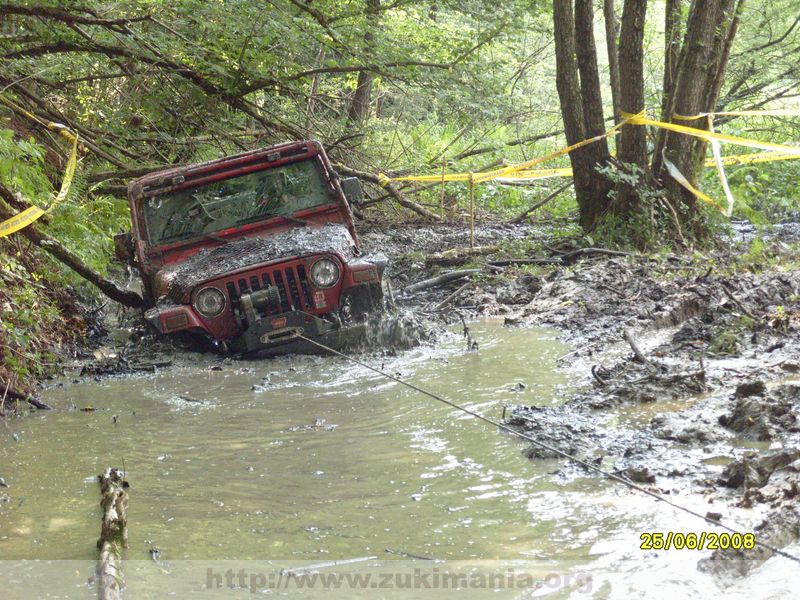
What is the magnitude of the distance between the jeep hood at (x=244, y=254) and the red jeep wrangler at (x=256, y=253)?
1 centimetres

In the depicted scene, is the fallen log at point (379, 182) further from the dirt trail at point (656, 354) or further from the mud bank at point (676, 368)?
the mud bank at point (676, 368)

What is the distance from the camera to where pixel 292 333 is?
6.95 meters

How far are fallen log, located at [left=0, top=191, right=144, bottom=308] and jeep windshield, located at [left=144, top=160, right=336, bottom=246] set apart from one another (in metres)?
0.70

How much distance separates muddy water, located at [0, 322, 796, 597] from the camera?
3227 mm

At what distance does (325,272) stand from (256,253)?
0.62 meters

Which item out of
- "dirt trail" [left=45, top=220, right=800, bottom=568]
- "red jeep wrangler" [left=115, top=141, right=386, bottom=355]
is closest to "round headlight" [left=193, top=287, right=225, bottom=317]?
"red jeep wrangler" [left=115, top=141, right=386, bottom=355]

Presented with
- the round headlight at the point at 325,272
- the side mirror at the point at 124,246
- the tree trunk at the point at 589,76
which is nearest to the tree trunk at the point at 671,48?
the tree trunk at the point at 589,76

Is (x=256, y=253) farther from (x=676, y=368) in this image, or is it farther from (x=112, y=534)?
(x=112, y=534)

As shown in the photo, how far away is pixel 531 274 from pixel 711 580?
7.96 meters

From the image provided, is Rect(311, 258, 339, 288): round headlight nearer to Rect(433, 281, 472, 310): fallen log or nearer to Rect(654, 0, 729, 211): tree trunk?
Rect(433, 281, 472, 310): fallen log

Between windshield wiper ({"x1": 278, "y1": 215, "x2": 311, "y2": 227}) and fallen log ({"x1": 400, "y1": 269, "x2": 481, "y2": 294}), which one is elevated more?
windshield wiper ({"x1": 278, "y1": 215, "x2": 311, "y2": 227})

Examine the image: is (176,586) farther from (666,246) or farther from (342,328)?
(666,246)

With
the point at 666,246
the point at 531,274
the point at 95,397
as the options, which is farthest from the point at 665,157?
the point at 95,397

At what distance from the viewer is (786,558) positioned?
2781 millimetres
